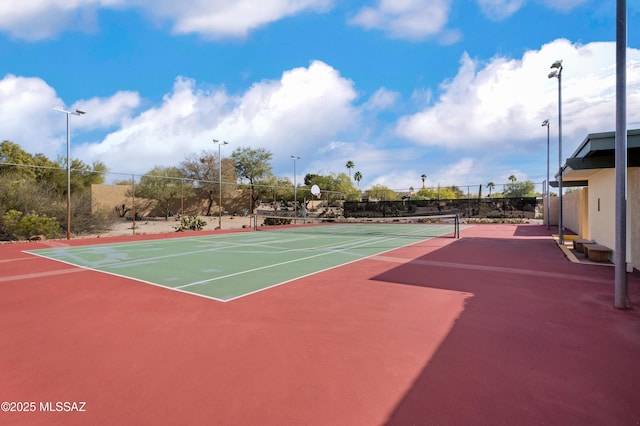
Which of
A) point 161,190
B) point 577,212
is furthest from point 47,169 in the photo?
point 577,212

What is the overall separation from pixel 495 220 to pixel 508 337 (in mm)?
30216

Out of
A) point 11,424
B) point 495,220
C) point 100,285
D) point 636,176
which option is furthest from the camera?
point 495,220

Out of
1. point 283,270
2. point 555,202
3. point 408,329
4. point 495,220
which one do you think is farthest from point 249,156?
point 408,329

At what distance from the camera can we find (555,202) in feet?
93.9

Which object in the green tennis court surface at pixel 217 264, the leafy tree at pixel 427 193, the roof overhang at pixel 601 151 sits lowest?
the green tennis court surface at pixel 217 264

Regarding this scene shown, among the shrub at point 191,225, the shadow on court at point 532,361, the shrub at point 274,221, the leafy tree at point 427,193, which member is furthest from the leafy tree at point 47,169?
the leafy tree at point 427,193

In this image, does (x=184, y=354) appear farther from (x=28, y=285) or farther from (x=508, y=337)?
(x=28, y=285)

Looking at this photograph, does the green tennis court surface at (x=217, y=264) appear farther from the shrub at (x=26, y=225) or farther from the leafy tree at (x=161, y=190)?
the leafy tree at (x=161, y=190)

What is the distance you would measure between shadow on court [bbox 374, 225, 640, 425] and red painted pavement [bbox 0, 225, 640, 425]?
0.02 metres

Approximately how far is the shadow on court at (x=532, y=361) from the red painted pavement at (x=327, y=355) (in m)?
0.02

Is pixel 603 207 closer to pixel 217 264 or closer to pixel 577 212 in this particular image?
pixel 577 212

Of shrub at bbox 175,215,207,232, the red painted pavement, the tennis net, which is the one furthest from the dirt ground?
the red painted pavement

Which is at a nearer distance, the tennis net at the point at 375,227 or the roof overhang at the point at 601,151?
the roof overhang at the point at 601,151

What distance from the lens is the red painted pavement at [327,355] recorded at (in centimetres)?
283
